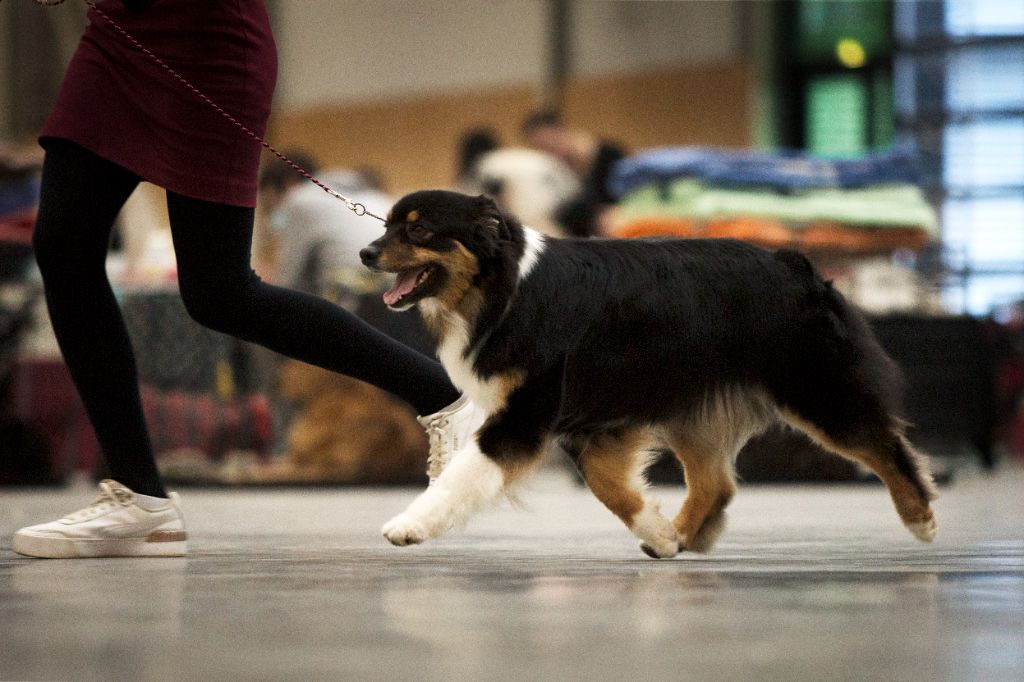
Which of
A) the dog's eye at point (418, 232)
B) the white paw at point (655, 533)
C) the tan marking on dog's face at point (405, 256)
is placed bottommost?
the white paw at point (655, 533)

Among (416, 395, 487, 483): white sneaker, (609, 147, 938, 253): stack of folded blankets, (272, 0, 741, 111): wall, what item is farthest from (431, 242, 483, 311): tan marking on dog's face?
(272, 0, 741, 111): wall

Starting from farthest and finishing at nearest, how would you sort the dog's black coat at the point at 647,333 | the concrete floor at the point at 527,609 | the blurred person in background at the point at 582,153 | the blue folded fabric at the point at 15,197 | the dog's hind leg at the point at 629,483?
1. the blurred person in background at the point at 582,153
2. the blue folded fabric at the point at 15,197
3. the dog's hind leg at the point at 629,483
4. the dog's black coat at the point at 647,333
5. the concrete floor at the point at 527,609

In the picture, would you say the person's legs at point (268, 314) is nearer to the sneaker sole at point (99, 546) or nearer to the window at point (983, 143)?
the sneaker sole at point (99, 546)

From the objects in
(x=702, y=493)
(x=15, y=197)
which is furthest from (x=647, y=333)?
(x=15, y=197)

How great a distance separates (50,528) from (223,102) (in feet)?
2.89

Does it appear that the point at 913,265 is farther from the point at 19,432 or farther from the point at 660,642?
the point at 660,642

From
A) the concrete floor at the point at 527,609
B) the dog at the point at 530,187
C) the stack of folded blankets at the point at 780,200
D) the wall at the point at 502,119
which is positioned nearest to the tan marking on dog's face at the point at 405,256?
the concrete floor at the point at 527,609

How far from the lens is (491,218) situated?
10.2ft

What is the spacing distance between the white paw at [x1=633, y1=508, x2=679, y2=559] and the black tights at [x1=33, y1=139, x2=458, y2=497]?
0.44m

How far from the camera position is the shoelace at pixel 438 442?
319cm

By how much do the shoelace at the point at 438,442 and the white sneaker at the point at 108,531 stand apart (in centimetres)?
53

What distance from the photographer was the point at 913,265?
25.4ft

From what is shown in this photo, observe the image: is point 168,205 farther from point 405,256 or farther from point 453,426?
point 453,426

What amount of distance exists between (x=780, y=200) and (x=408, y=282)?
381 cm
